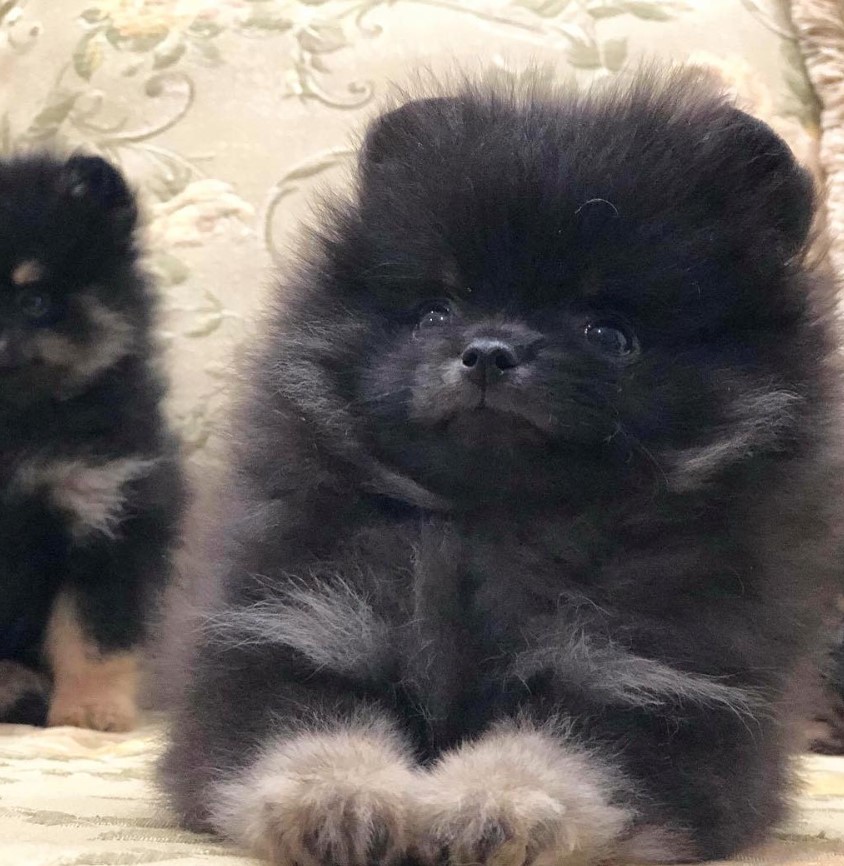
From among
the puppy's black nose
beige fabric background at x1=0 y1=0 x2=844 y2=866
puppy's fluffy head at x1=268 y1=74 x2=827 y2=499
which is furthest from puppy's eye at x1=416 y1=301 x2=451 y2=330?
beige fabric background at x1=0 y1=0 x2=844 y2=866

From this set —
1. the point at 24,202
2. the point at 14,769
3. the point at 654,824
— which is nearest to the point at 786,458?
the point at 654,824

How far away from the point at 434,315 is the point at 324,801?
20.9 inches

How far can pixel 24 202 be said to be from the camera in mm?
2398

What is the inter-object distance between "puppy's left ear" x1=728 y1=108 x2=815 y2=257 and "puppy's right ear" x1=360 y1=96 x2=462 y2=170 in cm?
32

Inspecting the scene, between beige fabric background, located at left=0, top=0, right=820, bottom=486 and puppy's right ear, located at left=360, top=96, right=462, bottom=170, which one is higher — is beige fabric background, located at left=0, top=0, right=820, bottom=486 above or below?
below

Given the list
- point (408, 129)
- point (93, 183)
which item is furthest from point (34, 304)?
point (408, 129)

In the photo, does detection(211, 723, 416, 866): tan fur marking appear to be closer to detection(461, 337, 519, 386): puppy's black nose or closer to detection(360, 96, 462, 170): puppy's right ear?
detection(461, 337, 519, 386): puppy's black nose

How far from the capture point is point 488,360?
1209mm

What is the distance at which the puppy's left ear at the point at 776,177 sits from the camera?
1.39 m

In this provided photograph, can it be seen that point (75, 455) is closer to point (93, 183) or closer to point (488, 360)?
point (93, 183)

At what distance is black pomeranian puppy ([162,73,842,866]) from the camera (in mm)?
1170

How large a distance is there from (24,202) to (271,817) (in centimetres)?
166

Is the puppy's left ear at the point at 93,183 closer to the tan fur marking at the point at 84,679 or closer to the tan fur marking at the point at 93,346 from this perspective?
the tan fur marking at the point at 93,346

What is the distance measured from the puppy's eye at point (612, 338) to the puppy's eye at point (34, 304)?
4.66 ft
